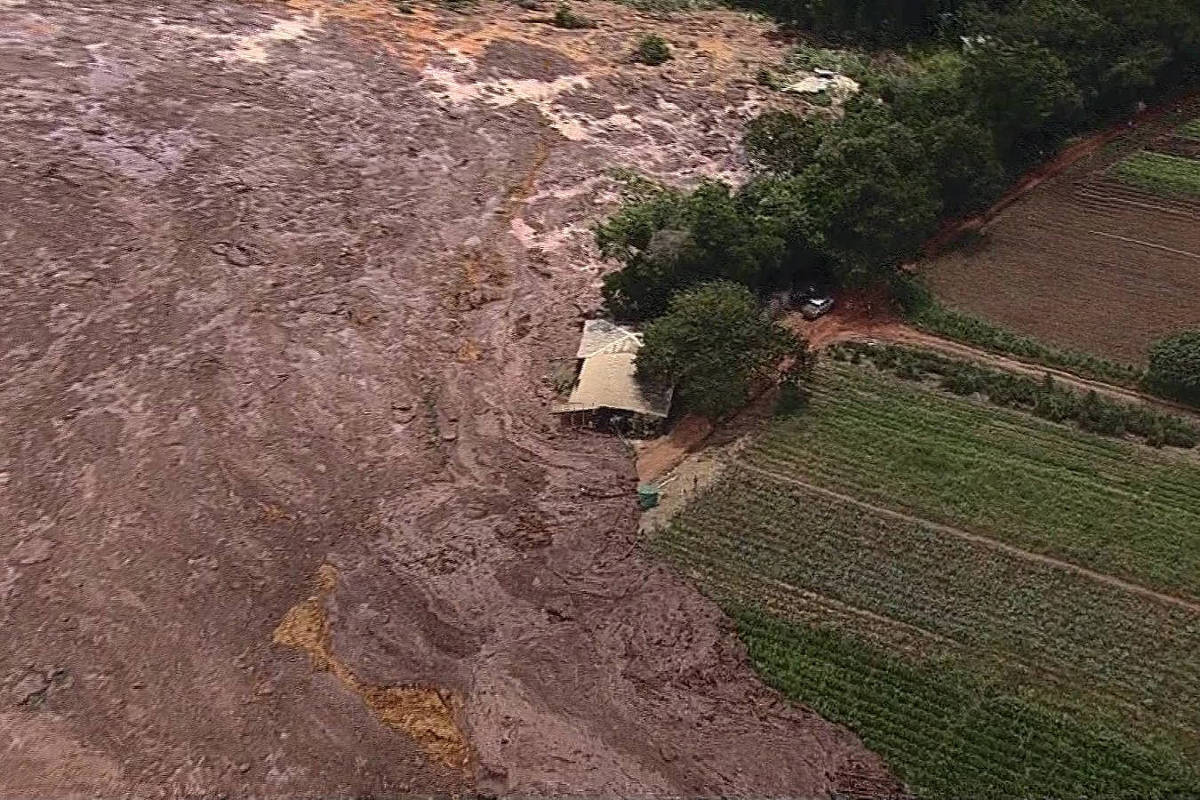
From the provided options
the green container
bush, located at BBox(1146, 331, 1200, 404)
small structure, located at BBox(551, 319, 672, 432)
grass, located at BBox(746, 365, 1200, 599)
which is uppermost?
bush, located at BBox(1146, 331, 1200, 404)

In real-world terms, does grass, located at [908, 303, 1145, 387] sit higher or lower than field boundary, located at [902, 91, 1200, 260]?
lower

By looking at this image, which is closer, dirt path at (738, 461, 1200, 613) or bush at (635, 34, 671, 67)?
dirt path at (738, 461, 1200, 613)

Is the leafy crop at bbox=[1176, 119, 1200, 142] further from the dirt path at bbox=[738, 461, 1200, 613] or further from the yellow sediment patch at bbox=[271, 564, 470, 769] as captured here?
the yellow sediment patch at bbox=[271, 564, 470, 769]

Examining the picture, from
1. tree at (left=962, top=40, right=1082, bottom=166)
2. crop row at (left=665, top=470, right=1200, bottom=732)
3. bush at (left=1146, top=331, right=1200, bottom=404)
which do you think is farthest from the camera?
tree at (left=962, top=40, right=1082, bottom=166)

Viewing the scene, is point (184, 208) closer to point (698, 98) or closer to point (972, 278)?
point (698, 98)

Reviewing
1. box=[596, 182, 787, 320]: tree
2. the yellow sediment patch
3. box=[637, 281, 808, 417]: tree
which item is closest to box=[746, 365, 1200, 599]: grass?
box=[637, 281, 808, 417]: tree

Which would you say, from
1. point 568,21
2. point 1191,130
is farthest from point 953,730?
point 568,21

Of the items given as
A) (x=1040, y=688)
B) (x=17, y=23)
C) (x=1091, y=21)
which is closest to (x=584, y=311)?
(x=1040, y=688)
